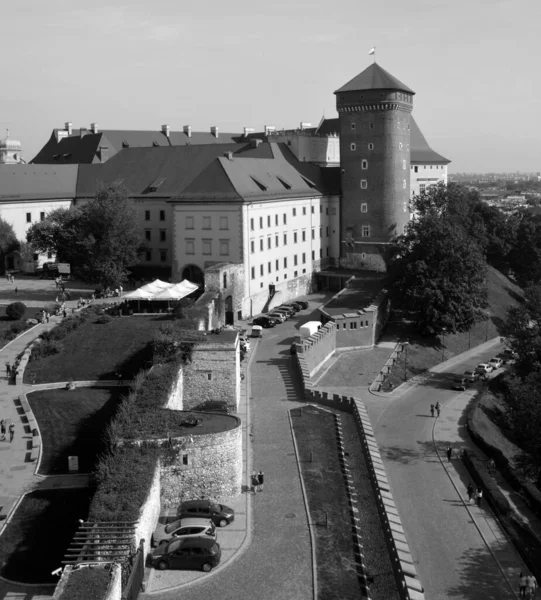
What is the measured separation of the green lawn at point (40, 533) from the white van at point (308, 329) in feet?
84.9

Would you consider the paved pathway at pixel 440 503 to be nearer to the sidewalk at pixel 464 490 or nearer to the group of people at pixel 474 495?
the sidewalk at pixel 464 490

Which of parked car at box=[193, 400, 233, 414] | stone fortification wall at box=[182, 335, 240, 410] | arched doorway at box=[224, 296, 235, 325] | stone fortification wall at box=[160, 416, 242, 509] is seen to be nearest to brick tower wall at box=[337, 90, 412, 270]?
arched doorway at box=[224, 296, 235, 325]

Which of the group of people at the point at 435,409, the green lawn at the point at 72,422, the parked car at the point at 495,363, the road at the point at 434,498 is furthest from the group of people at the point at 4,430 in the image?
the parked car at the point at 495,363

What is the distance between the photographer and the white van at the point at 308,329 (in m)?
56.0

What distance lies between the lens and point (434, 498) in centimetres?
3641

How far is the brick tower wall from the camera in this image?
7356cm

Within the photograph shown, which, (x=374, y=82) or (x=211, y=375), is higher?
(x=374, y=82)

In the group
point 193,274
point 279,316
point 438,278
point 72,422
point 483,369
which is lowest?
point 483,369

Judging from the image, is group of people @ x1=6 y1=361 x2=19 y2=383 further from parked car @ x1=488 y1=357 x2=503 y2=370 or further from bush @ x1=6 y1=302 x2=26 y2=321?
parked car @ x1=488 y1=357 x2=503 y2=370

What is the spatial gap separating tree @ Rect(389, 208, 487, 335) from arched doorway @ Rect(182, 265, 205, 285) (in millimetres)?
15679

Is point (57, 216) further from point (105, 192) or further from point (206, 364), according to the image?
point (206, 364)

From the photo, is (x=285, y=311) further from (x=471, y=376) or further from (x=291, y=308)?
(x=471, y=376)

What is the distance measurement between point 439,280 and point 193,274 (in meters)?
19.6

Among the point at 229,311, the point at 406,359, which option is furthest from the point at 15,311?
the point at 406,359
